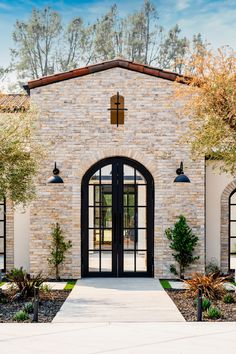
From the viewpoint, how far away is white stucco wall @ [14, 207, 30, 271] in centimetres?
1564

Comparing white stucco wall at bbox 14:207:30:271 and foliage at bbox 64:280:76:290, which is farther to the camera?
white stucco wall at bbox 14:207:30:271

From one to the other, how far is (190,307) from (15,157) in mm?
4898

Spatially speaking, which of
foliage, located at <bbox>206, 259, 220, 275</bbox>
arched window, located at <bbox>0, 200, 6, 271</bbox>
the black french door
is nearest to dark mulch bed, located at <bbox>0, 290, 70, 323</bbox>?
the black french door

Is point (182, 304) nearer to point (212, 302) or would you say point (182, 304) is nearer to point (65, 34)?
point (212, 302)

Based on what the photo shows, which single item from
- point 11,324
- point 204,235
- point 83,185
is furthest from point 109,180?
point 11,324

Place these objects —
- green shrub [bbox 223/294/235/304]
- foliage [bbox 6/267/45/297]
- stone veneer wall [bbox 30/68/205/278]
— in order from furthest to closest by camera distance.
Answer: stone veneer wall [bbox 30/68/205/278], foliage [bbox 6/267/45/297], green shrub [bbox 223/294/235/304]

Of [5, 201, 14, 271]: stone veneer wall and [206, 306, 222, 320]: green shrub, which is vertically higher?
[5, 201, 14, 271]: stone veneer wall

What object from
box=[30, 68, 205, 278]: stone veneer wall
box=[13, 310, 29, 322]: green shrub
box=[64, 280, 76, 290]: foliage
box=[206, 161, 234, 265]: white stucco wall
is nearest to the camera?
box=[13, 310, 29, 322]: green shrub

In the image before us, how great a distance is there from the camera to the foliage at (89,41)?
109 ft

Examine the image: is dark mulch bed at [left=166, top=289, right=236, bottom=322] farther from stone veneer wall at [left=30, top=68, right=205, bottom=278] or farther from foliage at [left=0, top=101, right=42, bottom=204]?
foliage at [left=0, top=101, right=42, bottom=204]

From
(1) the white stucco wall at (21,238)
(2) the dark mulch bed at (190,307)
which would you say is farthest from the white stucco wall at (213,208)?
(1) the white stucco wall at (21,238)

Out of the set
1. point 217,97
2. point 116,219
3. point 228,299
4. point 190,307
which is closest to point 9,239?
point 116,219

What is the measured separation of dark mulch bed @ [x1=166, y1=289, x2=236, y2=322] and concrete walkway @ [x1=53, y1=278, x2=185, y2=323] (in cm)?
14

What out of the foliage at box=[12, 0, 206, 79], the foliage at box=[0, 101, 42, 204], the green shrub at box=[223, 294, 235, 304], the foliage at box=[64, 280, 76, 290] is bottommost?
the foliage at box=[64, 280, 76, 290]
